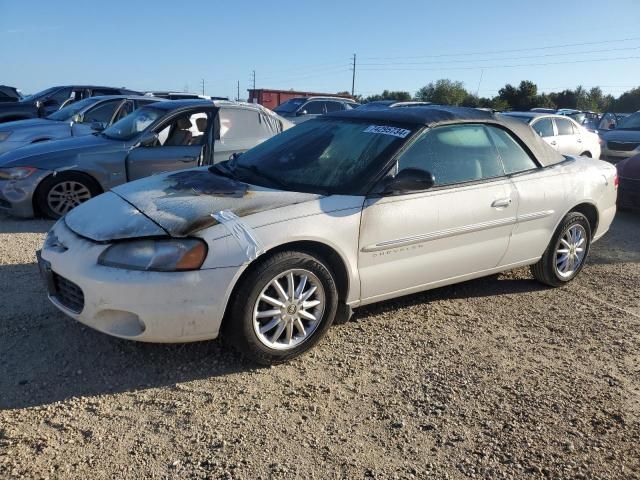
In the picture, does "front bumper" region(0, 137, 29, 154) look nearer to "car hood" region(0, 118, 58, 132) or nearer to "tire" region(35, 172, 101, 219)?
"car hood" region(0, 118, 58, 132)

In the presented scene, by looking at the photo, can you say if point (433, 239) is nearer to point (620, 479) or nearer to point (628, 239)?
point (620, 479)

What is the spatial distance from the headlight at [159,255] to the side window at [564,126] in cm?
1015

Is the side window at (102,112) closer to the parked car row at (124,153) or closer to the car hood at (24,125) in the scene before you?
the car hood at (24,125)

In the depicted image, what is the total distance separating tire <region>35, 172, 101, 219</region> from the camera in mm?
6574

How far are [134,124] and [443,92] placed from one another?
57572 millimetres

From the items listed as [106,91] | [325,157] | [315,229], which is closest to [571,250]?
[325,157]

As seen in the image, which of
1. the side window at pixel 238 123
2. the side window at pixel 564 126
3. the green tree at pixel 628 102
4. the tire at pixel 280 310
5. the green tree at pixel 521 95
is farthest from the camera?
the green tree at pixel 628 102

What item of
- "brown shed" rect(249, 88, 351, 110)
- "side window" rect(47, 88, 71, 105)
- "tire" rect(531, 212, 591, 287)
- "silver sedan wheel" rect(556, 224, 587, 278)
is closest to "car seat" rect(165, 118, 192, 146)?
"tire" rect(531, 212, 591, 287)

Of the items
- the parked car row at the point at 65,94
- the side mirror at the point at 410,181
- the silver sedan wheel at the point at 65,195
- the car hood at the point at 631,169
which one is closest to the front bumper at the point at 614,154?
the car hood at the point at 631,169

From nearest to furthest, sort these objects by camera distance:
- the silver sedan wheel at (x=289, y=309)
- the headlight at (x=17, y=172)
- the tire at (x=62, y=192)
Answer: the silver sedan wheel at (x=289, y=309), the headlight at (x=17, y=172), the tire at (x=62, y=192)

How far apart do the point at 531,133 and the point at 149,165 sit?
434 cm

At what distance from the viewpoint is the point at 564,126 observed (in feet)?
38.0

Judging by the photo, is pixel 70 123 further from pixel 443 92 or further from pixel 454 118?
pixel 443 92

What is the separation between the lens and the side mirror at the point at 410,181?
145 inches
